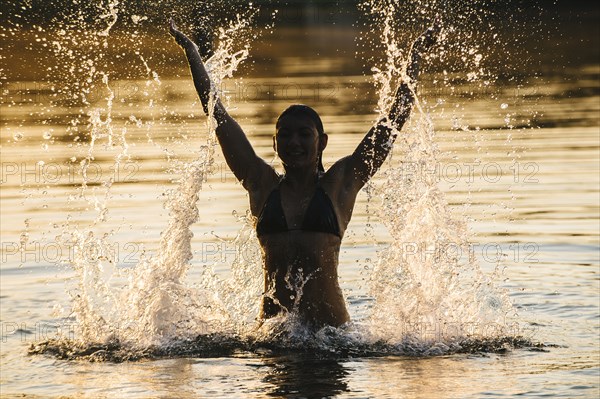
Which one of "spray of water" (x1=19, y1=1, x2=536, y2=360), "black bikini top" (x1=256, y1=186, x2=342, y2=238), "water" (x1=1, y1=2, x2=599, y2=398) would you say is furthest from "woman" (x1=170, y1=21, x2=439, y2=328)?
"water" (x1=1, y1=2, x2=599, y2=398)

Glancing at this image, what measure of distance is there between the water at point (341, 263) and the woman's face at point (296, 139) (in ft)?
2.36

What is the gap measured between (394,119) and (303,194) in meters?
0.79

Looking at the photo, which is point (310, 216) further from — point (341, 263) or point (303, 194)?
point (341, 263)

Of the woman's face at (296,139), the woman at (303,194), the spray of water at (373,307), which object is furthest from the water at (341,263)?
the woman's face at (296,139)

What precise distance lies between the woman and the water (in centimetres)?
27

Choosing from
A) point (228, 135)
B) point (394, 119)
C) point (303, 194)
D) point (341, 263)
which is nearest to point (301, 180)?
point (303, 194)

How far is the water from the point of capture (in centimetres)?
804

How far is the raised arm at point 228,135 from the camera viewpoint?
341 inches

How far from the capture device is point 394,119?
854 centimetres

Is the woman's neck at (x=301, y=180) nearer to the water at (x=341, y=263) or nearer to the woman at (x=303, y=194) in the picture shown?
the woman at (x=303, y=194)

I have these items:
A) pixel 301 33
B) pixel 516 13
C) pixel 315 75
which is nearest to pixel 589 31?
pixel 516 13

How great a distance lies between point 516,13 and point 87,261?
87.8 ft

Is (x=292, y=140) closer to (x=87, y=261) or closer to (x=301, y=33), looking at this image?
(x=87, y=261)

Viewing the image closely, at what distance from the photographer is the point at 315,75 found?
26266 millimetres
